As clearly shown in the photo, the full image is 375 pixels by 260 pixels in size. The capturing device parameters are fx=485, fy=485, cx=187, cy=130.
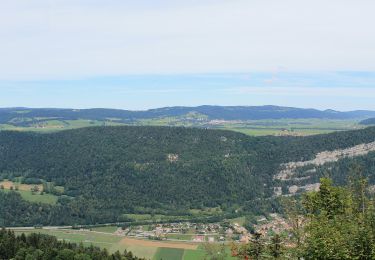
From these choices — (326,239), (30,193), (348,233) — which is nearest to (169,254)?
(348,233)

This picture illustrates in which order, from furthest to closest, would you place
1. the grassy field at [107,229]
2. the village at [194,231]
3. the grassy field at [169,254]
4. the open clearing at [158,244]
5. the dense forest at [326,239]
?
1. the grassy field at [107,229]
2. the village at [194,231]
3. the open clearing at [158,244]
4. the grassy field at [169,254]
5. the dense forest at [326,239]

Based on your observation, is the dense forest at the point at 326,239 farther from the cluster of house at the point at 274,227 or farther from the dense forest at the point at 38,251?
the dense forest at the point at 38,251

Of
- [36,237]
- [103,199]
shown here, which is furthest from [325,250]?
[103,199]

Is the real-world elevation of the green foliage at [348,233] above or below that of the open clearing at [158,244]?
above

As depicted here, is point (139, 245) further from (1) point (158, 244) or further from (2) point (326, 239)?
(2) point (326, 239)

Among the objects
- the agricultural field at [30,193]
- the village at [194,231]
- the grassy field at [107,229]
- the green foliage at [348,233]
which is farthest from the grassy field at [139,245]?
the green foliage at [348,233]

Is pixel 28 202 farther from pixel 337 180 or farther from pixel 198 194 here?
pixel 337 180
